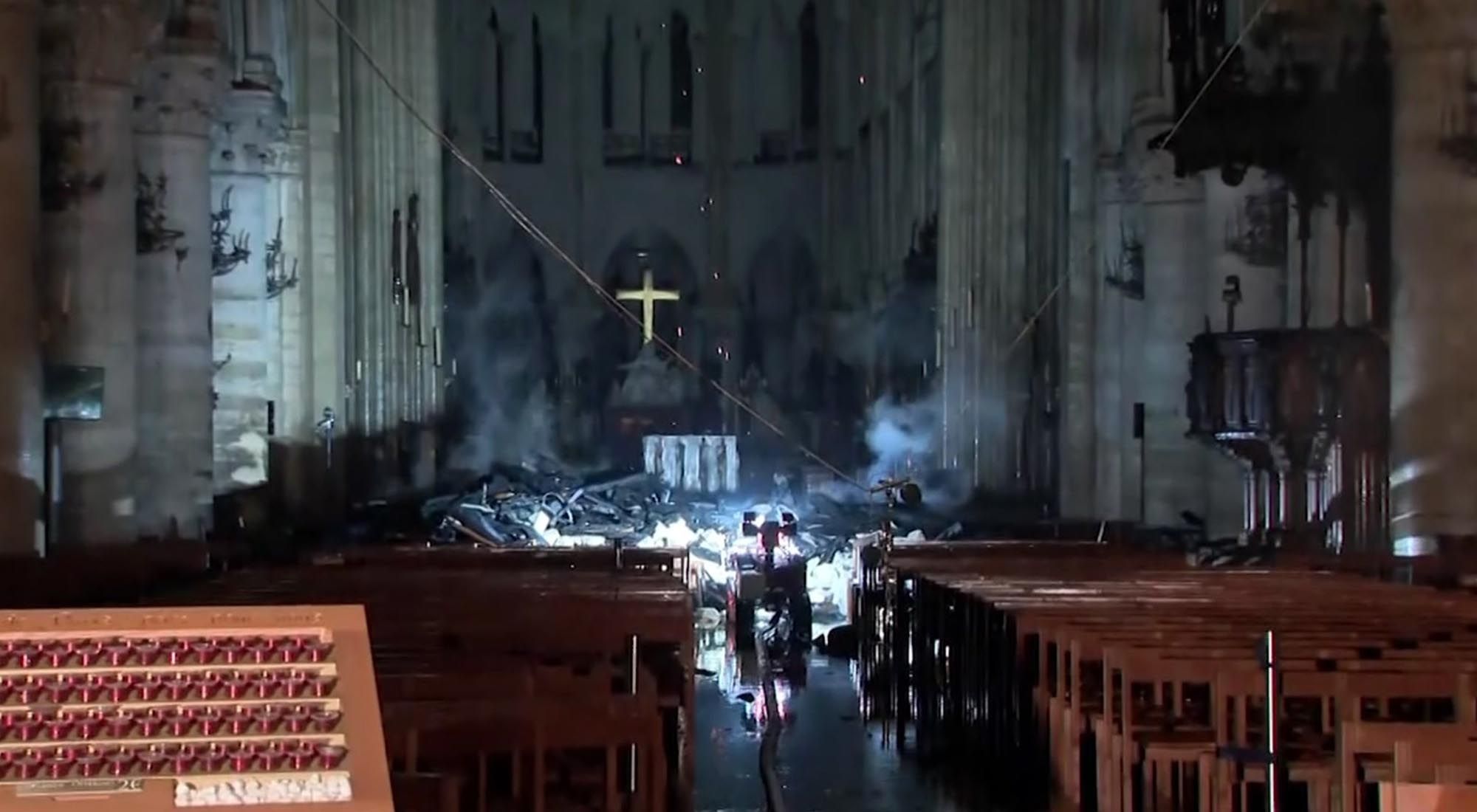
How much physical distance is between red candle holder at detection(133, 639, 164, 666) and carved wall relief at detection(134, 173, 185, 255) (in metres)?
13.7

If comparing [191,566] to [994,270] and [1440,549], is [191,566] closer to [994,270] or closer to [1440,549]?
[1440,549]

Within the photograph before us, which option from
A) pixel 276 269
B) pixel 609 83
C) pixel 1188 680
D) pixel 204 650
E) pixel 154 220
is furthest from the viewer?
pixel 609 83

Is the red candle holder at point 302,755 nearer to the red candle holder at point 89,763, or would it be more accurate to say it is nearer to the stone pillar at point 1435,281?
the red candle holder at point 89,763

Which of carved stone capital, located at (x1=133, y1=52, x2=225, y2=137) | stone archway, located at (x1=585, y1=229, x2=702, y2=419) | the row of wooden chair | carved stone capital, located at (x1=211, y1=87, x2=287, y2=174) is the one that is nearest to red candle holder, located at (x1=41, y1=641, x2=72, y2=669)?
the row of wooden chair

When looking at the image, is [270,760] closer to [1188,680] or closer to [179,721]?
[179,721]

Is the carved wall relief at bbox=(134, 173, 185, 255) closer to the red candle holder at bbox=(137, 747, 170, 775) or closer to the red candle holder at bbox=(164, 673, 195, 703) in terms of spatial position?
the red candle holder at bbox=(164, 673, 195, 703)

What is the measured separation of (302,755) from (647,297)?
36.7 m

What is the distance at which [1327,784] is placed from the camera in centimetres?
664

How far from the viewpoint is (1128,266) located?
22062mm

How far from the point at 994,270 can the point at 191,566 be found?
17.8 m

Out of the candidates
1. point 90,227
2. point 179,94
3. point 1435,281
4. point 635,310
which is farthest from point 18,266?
point 635,310

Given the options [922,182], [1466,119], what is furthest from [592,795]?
[922,182]

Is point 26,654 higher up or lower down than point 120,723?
higher up

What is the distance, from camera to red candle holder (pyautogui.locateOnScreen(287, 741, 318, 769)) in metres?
3.68
